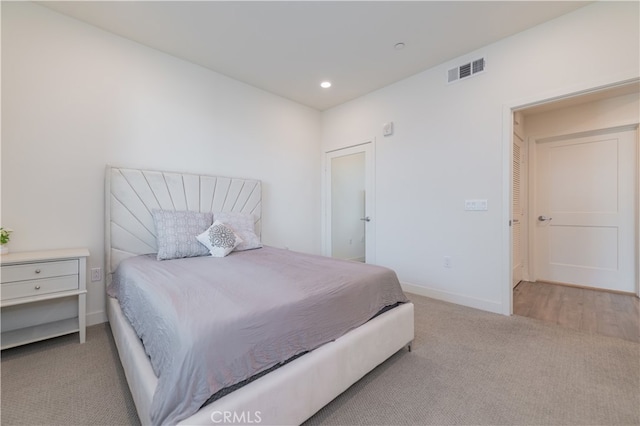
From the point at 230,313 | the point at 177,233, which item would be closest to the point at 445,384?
the point at 230,313

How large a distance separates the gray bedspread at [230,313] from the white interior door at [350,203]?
1.94 meters

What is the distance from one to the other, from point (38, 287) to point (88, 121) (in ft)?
4.89

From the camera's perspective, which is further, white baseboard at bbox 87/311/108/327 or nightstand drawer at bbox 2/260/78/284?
A: white baseboard at bbox 87/311/108/327

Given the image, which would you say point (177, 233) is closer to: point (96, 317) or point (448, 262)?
point (96, 317)

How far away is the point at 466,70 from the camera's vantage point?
9.71 feet

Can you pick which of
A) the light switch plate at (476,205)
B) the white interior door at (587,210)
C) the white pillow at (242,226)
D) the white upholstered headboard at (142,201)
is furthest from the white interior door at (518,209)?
the white upholstered headboard at (142,201)

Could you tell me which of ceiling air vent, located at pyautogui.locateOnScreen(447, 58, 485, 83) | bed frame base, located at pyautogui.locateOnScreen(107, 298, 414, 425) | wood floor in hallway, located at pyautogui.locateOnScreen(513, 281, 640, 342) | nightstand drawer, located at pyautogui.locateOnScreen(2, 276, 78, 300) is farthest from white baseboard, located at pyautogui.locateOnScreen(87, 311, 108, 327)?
ceiling air vent, located at pyautogui.locateOnScreen(447, 58, 485, 83)

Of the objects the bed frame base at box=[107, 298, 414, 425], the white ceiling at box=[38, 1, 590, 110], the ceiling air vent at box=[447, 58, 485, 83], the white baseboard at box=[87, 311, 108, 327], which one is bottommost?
the white baseboard at box=[87, 311, 108, 327]

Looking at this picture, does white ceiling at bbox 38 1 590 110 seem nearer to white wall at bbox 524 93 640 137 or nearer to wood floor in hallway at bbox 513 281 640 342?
white wall at bbox 524 93 640 137

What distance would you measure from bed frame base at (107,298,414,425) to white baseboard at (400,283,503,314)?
1.61m

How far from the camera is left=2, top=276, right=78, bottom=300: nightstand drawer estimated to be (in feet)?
5.95

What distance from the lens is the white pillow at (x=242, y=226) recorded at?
289cm

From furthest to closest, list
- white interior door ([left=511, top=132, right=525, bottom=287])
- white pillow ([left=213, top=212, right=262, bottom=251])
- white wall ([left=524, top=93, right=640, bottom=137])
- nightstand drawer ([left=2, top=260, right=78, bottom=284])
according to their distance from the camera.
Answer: white interior door ([left=511, top=132, right=525, bottom=287]), white wall ([left=524, top=93, right=640, bottom=137]), white pillow ([left=213, top=212, right=262, bottom=251]), nightstand drawer ([left=2, top=260, right=78, bottom=284])

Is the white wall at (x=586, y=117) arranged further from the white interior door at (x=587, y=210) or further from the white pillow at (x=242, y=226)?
the white pillow at (x=242, y=226)
